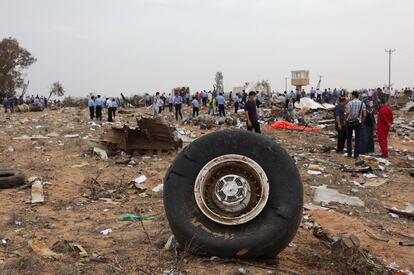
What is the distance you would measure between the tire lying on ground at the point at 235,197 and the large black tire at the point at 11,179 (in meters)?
5.25

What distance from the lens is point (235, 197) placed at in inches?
154

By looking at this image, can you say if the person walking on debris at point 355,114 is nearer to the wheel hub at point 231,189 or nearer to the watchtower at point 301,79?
the wheel hub at point 231,189

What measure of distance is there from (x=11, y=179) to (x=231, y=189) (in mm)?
5722

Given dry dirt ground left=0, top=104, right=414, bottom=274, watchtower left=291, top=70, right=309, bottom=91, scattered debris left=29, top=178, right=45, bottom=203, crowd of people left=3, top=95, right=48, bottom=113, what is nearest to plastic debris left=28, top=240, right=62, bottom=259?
dry dirt ground left=0, top=104, right=414, bottom=274

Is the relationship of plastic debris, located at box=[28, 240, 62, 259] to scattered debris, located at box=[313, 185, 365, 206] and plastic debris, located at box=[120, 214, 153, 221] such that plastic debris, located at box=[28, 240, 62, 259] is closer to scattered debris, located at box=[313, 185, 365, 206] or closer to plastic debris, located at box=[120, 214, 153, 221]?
plastic debris, located at box=[120, 214, 153, 221]

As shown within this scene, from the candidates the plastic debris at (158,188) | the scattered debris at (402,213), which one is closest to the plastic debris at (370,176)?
the scattered debris at (402,213)

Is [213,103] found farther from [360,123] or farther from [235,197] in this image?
[235,197]

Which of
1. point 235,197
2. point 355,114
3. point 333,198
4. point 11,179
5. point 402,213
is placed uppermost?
point 355,114

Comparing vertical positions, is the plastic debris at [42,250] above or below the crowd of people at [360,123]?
below

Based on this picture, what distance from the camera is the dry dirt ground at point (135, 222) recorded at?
3941 mm

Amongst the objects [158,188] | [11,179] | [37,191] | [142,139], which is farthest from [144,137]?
[37,191]

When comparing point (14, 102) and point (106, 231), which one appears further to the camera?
point (14, 102)

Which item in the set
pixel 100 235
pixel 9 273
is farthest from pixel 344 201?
pixel 9 273

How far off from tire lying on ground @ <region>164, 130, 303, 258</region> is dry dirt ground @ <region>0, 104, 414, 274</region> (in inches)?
6.9
